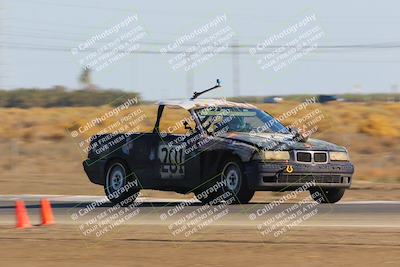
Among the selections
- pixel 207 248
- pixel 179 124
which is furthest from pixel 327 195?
pixel 207 248

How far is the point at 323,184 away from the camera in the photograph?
58.1 ft

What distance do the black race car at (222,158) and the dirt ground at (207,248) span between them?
9.39ft

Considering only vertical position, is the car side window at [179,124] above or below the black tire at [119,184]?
above

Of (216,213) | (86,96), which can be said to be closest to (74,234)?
(216,213)

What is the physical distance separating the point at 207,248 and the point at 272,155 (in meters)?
5.07

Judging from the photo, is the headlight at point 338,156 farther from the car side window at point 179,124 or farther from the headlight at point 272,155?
the car side window at point 179,124

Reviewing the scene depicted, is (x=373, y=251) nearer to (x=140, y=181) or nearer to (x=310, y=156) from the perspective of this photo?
(x=310, y=156)

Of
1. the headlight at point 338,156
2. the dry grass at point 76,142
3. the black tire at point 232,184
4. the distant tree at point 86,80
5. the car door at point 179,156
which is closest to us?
the black tire at point 232,184

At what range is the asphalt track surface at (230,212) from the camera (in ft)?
50.5

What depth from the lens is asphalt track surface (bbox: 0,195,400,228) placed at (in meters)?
15.4

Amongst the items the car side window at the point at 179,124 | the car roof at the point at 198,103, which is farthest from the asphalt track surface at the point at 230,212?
the car roof at the point at 198,103

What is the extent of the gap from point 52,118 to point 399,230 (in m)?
52.2

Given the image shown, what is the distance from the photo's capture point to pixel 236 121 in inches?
725

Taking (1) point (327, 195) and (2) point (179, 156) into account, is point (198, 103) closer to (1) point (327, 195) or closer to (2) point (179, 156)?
(2) point (179, 156)
